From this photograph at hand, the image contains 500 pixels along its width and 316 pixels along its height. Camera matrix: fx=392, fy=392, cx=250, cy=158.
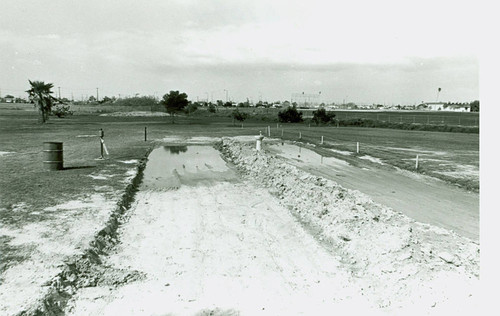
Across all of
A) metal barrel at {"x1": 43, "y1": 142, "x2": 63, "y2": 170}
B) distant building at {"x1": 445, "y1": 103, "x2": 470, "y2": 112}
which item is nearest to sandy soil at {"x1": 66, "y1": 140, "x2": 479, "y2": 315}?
metal barrel at {"x1": 43, "y1": 142, "x2": 63, "y2": 170}

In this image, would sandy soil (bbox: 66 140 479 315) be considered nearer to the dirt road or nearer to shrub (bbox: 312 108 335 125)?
the dirt road

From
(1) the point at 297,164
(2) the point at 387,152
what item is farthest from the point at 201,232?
(2) the point at 387,152

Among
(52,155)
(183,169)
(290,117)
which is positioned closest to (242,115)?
(290,117)

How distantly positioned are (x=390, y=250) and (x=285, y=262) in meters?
1.78

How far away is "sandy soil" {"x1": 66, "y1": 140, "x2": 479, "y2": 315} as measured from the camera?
528 cm

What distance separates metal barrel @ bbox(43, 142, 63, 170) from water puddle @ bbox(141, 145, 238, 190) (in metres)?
3.25

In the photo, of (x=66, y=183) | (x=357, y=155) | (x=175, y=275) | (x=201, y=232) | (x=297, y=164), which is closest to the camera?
(x=175, y=275)

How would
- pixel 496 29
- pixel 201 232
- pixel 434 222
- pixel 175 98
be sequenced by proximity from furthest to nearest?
pixel 175 98 → pixel 434 222 → pixel 201 232 → pixel 496 29

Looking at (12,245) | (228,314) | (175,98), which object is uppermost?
(175,98)

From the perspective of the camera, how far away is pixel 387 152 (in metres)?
25.2

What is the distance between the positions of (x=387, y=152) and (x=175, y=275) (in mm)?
21640

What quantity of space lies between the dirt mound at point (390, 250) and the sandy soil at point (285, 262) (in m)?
0.02

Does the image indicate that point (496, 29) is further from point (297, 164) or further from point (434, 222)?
point (297, 164)

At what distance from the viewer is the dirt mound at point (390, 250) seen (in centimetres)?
542
